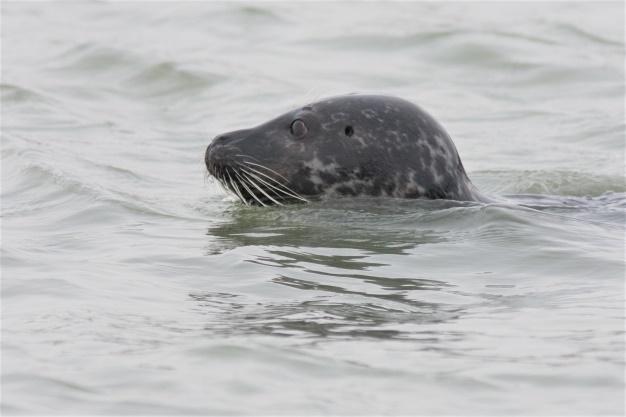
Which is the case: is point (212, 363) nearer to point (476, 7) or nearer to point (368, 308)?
point (368, 308)

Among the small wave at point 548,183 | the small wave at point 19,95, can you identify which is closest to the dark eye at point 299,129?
the small wave at point 548,183

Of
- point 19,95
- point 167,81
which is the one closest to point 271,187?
point 19,95

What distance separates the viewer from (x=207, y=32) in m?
18.3

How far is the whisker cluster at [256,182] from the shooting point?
817cm

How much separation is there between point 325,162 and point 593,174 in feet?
11.0

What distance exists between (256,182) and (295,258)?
4.46 feet

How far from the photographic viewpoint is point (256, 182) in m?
8.23

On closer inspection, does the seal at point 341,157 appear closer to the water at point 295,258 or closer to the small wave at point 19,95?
the water at point 295,258

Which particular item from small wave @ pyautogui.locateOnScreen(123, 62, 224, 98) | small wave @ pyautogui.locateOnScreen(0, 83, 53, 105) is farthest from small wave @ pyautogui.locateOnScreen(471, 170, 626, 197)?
small wave @ pyautogui.locateOnScreen(0, 83, 53, 105)

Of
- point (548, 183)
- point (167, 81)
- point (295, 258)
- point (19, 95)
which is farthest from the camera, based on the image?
point (167, 81)

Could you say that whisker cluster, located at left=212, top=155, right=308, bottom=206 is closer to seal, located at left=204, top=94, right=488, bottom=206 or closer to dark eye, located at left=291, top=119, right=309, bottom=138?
seal, located at left=204, top=94, right=488, bottom=206

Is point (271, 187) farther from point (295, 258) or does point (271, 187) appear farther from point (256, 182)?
point (295, 258)

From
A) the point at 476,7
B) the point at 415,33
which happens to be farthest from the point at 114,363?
the point at 476,7

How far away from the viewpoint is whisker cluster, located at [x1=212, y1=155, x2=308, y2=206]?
8.17m
